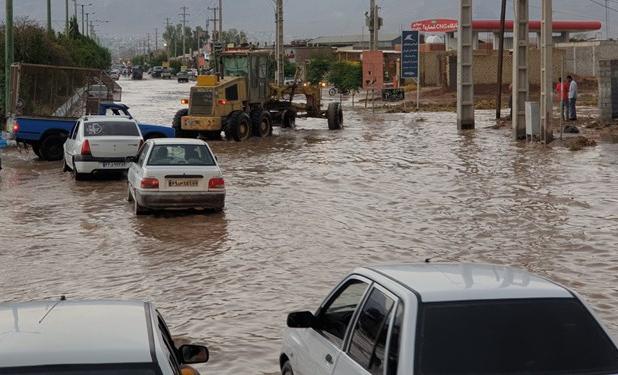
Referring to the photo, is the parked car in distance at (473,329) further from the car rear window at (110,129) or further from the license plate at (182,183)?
the car rear window at (110,129)

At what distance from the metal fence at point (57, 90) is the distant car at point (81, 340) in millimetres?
27961

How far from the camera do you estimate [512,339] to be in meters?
5.45

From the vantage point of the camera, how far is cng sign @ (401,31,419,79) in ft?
174

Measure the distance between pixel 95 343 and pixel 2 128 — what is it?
3267 cm

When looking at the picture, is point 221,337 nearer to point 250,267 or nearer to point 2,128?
point 250,267

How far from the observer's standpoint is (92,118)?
2472cm

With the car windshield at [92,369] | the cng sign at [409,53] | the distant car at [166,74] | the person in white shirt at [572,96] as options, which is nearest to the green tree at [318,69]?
the cng sign at [409,53]

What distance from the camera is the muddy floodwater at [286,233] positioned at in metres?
12.1

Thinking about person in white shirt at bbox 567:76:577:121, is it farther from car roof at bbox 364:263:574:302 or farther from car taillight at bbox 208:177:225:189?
car roof at bbox 364:263:574:302

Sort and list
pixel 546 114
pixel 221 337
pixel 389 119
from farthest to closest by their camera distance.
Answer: pixel 389 119
pixel 546 114
pixel 221 337

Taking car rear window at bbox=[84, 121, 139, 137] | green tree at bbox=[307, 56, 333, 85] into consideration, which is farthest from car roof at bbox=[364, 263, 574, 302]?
green tree at bbox=[307, 56, 333, 85]

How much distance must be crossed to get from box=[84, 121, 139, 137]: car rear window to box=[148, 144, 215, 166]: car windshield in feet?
18.1

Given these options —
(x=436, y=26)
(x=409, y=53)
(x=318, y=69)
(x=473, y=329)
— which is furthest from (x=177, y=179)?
(x=436, y=26)

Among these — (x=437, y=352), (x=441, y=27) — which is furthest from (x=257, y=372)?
(x=441, y=27)
